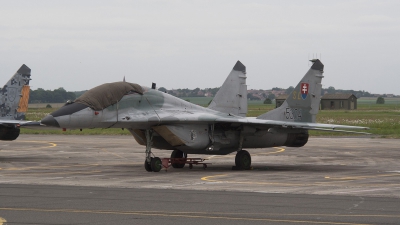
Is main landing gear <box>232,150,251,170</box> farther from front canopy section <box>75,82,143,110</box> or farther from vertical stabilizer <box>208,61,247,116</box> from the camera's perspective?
front canopy section <box>75,82,143,110</box>

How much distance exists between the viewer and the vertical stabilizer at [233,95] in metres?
28.0

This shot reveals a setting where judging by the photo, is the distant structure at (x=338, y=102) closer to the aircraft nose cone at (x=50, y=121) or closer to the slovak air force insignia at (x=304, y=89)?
the slovak air force insignia at (x=304, y=89)

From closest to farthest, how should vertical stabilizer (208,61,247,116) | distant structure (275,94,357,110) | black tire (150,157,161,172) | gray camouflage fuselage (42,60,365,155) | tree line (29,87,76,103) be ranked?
1. gray camouflage fuselage (42,60,365,155)
2. black tire (150,157,161,172)
3. vertical stabilizer (208,61,247,116)
4. tree line (29,87,76,103)
5. distant structure (275,94,357,110)

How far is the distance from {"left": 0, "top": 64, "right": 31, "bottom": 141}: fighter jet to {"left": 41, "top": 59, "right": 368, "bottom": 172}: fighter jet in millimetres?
6667

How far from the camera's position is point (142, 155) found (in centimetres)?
3256

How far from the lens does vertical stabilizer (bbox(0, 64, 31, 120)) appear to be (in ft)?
98.0

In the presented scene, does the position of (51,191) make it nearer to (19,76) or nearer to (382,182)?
(382,182)

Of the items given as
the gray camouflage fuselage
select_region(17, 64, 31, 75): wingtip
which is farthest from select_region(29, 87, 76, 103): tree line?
the gray camouflage fuselage

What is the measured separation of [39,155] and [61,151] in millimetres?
2739

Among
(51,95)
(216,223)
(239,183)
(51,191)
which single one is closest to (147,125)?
(239,183)

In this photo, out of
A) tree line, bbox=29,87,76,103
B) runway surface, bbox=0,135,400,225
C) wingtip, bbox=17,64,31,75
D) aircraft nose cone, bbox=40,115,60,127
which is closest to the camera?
runway surface, bbox=0,135,400,225

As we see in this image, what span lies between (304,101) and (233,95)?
3.10 m

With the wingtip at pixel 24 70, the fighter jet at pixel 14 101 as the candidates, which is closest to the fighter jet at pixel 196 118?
the fighter jet at pixel 14 101

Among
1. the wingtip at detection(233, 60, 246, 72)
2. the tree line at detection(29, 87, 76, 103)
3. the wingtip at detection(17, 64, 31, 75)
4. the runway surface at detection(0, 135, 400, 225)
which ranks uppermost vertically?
the tree line at detection(29, 87, 76, 103)
